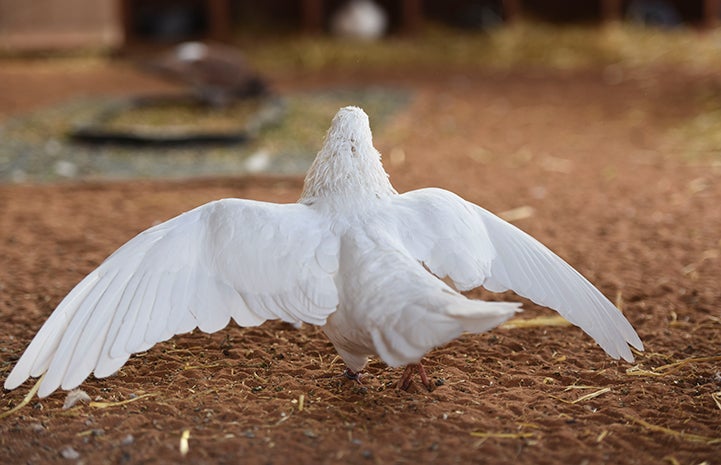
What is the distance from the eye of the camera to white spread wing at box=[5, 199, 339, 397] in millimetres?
2176

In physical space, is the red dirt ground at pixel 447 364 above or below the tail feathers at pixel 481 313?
below

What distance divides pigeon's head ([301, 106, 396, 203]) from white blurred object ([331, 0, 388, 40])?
671 centimetres

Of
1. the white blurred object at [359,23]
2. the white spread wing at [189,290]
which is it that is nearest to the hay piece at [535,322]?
the white spread wing at [189,290]

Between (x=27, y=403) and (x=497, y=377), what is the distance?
1.19 m

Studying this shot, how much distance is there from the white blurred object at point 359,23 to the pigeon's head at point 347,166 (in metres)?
6.71

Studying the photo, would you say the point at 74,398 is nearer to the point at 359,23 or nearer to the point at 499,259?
the point at 499,259

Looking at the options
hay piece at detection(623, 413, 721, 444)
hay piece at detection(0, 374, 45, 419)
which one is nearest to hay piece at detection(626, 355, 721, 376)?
hay piece at detection(623, 413, 721, 444)

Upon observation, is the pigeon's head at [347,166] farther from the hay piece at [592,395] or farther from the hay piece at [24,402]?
the hay piece at [24,402]

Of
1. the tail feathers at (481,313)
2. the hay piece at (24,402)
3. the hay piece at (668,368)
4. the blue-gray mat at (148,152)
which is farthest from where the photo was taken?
the blue-gray mat at (148,152)

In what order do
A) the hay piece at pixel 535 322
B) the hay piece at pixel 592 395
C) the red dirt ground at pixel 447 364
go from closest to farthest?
the red dirt ground at pixel 447 364, the hay piece at pixel 592 395, the hay piece at pixel 535 322

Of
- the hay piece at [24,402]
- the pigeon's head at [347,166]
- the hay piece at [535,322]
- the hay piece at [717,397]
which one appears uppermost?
the pigeon's head at [347,166]

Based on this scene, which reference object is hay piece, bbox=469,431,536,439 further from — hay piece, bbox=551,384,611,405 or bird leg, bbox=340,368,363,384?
bird leg, bbox=340,368,363,384

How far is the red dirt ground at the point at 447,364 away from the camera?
7.04 feet

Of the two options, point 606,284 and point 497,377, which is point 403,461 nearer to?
point 497,377
